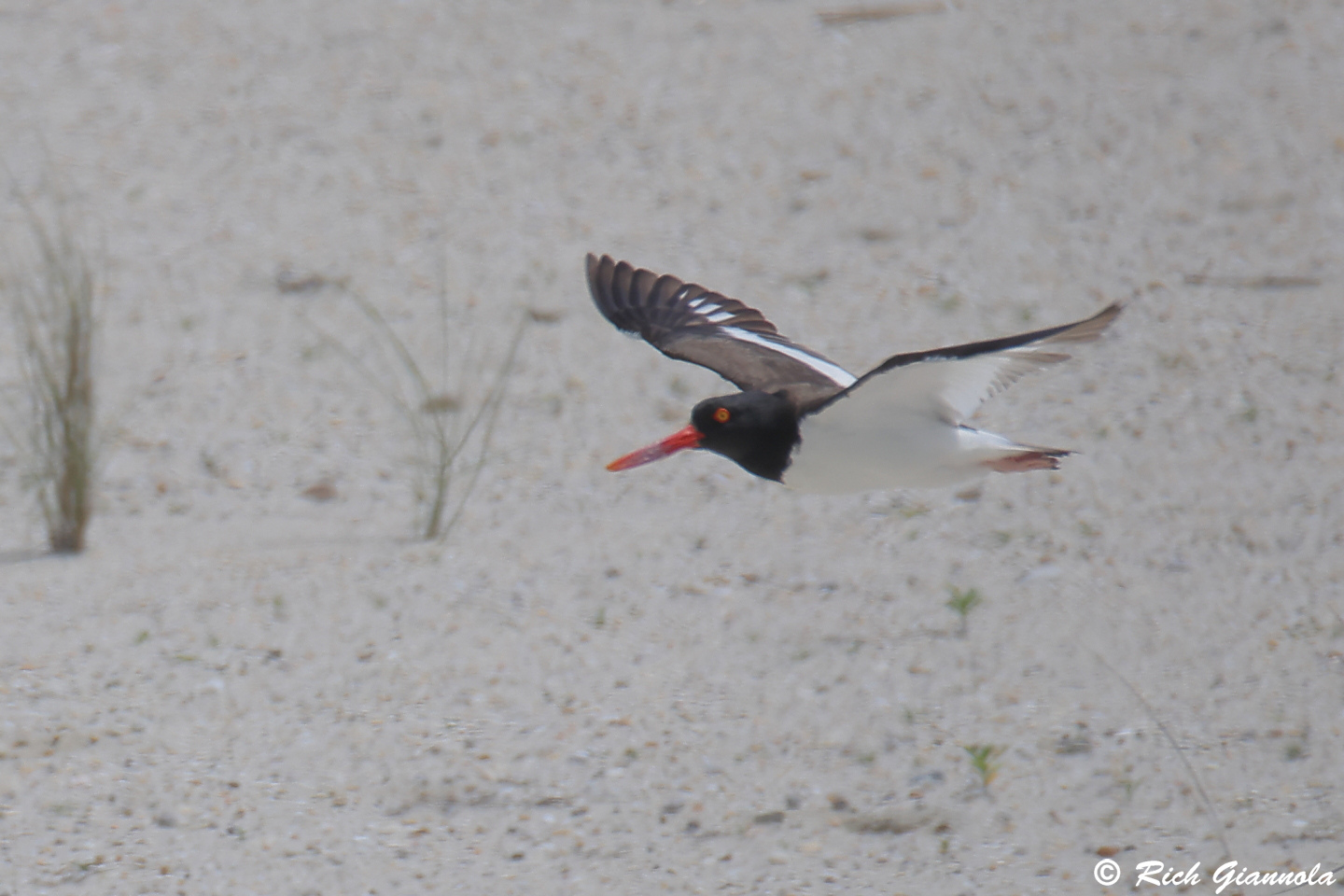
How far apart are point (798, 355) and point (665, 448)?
3.66ft

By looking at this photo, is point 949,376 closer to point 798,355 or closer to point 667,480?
point 798,355

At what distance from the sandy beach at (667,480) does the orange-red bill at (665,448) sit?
76 cm

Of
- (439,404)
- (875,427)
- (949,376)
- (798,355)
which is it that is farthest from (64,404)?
(949,376)

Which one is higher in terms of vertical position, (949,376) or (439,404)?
(949,376)

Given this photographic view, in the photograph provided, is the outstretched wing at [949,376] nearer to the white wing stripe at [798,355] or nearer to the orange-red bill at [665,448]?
the orange-red bill at [665,448]

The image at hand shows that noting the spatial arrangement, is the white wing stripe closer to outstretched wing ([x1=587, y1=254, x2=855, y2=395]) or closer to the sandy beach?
outstretched wing ([x1=587, y1=254, x2=855, y2=395])

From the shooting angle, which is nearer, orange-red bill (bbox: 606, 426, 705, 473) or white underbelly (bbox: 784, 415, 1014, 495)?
white underbelly (bbox: 784, 415, 1014, 495)

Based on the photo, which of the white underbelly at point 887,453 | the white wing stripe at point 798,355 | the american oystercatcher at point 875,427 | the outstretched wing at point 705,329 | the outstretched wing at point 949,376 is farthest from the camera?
the white wing stripe at point 798,355

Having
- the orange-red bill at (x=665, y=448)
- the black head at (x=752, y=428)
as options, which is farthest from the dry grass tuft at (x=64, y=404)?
the black head at (x=752, y=428)

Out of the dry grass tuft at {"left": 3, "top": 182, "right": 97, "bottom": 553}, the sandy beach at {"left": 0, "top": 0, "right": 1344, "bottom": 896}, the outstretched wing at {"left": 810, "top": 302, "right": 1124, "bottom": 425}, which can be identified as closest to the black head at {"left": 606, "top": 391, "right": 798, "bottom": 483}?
the outstretched wing at {"left": 810, "top": 302, "right": 1124, "bottom": 425}

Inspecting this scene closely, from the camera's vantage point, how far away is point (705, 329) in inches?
184

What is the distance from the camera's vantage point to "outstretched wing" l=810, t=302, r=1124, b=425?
2.85 meters

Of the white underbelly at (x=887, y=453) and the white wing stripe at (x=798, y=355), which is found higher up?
the white wing stripe at (x=798, y=355)

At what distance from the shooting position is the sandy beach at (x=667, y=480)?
150 inches
